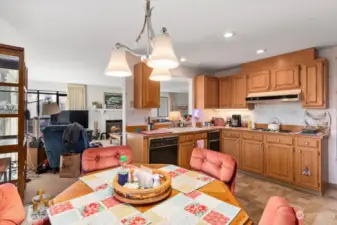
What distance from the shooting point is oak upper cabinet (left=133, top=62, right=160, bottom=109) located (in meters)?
3.33

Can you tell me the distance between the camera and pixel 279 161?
3301mm

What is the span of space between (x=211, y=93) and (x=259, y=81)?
110 cm

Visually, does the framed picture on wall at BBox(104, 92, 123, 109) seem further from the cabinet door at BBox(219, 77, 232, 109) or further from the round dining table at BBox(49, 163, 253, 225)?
the round dining table at BBox(49, 163, 253, 225)

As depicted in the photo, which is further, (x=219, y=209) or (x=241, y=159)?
(x=241, y=159)

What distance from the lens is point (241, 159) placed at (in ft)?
12.6

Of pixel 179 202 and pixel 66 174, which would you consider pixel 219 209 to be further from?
pixel 66 174

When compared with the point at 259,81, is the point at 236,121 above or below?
below

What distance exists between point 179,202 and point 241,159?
3132mm

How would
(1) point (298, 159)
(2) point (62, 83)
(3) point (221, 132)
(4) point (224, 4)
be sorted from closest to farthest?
→ (4) point (224, 4) < (1) point (298, 159) < (3) point (221, 132) < (2) point (62, 83)

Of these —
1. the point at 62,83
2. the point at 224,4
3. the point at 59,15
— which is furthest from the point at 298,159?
the point at 62,83

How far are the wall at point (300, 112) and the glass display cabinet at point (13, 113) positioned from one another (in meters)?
4.16

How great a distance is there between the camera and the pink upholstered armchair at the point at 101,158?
1.76 m

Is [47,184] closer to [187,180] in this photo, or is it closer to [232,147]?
[187,180]

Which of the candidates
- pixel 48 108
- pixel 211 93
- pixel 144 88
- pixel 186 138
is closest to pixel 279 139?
pixel 186 138
